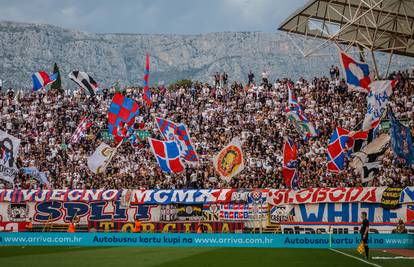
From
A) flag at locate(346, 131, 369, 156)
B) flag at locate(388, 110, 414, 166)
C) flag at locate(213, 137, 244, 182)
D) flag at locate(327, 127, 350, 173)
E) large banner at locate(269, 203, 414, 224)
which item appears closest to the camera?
flag at locate(388, 110, 414, 166)

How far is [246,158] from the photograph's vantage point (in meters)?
44.1

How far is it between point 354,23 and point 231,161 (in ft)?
56.0

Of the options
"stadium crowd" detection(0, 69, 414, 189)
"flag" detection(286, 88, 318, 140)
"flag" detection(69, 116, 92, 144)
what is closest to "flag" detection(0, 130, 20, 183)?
"stadium crowd" detection(0, 69, 414, 189)

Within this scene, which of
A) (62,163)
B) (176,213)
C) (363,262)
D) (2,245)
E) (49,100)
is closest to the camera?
(363,262)

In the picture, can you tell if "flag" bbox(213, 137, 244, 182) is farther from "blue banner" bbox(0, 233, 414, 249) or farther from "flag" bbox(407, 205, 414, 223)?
"flag" bbox(407, 205, 414, 223)

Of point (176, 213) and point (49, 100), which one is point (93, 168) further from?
point (49, 100)

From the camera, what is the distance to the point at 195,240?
1398 inches

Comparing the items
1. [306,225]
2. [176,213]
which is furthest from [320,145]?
[176,213]

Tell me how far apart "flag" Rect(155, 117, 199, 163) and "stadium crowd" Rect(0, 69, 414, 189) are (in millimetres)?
4715

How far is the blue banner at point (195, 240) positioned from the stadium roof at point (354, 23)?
15.6 m

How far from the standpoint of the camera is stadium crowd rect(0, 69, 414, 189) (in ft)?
138

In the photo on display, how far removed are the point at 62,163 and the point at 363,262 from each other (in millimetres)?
30947

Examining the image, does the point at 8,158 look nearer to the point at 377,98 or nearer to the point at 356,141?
the point at 356,141

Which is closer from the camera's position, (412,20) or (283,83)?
(412,20)
